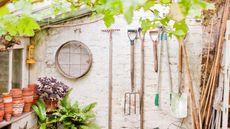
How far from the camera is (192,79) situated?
13.7ft

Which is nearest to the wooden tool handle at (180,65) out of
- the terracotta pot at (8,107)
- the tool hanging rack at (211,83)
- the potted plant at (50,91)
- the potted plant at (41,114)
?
the tool hanging rack at (211,83)

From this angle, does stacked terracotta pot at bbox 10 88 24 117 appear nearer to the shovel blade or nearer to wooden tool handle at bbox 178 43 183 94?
the shovel blade

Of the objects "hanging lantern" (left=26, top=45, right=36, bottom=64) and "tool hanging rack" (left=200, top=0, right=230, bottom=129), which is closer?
"tool hanging rack" (left=200, top=0, right=230, bottom=129)

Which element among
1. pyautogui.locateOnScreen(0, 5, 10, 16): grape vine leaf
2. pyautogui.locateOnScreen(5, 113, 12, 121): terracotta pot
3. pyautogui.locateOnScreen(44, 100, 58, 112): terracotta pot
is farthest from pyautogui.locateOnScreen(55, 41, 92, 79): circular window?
pyautogui.locateOnScreen(0, 5, 10, 16): grape vine leaf

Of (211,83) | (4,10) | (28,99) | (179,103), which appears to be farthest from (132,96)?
(4,10)

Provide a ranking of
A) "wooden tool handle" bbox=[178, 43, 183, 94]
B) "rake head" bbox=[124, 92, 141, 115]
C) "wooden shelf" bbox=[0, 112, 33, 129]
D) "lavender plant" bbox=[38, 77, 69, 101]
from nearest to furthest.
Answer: "wooden shelf" bbox=[0, 112, 33, 129], "wooden tool handle" bbox=[178, 43, 183, 94], "lavender plant" bbox=[38, 77, 69, 101], "rake head" bbox=[124, 92, 141, 115]

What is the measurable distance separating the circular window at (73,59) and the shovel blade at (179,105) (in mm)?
1305

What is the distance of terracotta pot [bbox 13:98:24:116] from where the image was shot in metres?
3.78

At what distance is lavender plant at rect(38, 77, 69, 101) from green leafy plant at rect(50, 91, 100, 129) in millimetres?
174

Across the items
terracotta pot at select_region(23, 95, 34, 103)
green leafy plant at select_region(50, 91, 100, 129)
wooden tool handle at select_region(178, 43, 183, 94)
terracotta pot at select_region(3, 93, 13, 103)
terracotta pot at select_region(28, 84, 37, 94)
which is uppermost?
wooden tool handle at select_region(178, 43, 183, 94)

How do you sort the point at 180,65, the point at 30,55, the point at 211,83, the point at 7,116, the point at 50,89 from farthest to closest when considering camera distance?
1. the point at 30,55
2. the point at 50,89
3. the point at 180,65
4. the point at 211,83
5. the point at 7,116

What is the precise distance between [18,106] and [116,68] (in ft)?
4.62

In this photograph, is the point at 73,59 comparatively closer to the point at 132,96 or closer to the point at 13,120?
the point at 132,96

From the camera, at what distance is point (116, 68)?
439 cm
